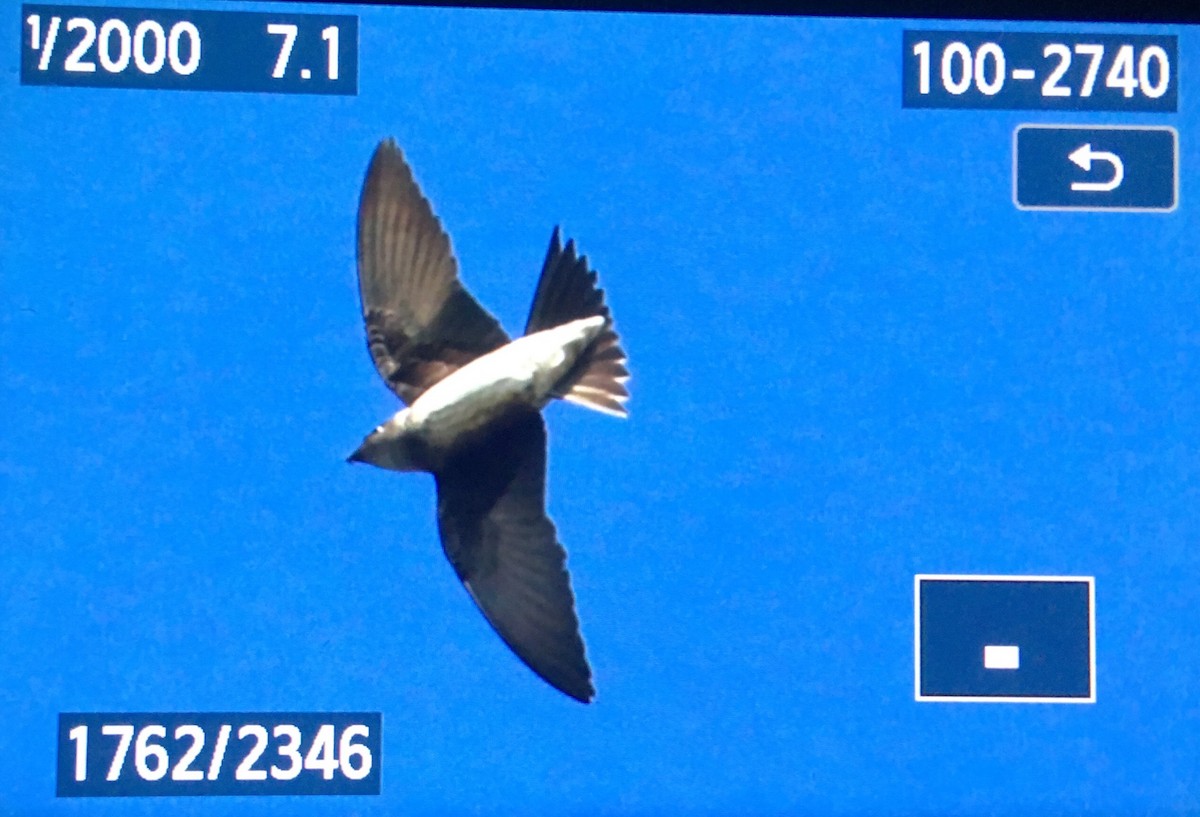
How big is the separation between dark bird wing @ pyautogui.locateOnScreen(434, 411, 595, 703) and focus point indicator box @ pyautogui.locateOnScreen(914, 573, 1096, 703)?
0.96 feet

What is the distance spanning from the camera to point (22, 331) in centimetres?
141

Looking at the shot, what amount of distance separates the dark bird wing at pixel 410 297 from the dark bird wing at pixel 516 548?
8cm

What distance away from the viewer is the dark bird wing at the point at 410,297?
143 centimetres

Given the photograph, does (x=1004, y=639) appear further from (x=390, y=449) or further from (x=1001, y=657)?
(x=390, y=449)

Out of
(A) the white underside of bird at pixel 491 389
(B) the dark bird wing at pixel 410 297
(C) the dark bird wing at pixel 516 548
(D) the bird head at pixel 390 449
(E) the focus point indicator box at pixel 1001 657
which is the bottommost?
(E) the focus point indicator box at pixel 1001 657

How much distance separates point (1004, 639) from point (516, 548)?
1.38ft

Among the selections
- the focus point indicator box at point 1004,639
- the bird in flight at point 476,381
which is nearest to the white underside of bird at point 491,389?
the bird in flight at point 476,381

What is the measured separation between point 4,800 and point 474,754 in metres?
0.39

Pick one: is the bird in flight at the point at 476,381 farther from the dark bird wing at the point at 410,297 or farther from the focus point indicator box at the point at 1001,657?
the focus point indicator box at the point at 1001,657

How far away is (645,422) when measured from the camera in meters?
1.44

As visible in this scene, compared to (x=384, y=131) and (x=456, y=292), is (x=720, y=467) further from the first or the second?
(x=384, y=131)

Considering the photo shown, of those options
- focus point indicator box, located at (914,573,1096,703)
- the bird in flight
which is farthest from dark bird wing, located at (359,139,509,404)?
focus point indicator box, located at (914,573,1096,703)

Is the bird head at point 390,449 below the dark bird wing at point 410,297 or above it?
below

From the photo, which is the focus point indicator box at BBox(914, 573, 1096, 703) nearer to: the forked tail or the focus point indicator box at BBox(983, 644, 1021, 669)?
the focus point indicator box at BBox(983, 644, 1021, 669)
